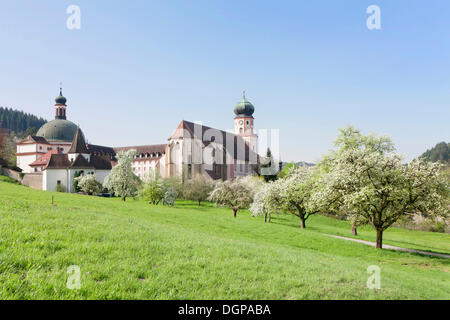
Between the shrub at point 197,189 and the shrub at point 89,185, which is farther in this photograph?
the shrub at point 89,185

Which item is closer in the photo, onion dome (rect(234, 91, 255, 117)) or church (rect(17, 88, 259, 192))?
church (rect(17, 88, 259, 192))

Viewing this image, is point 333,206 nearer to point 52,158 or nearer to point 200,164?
point 200,164

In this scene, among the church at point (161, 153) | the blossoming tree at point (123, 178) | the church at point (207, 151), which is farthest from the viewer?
the church at point (207, 151)

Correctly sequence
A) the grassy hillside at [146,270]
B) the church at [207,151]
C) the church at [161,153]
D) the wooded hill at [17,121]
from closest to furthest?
the grassy hillside at [146,270] → the church at [161,153] → the church at [207,151] → the wooded hill at [17,121]

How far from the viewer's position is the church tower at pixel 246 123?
362ft

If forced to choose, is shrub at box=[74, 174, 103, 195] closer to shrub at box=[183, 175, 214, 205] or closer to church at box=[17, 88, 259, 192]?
church at box=[17, 88, 259, 192]

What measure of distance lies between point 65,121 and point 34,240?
11519cm

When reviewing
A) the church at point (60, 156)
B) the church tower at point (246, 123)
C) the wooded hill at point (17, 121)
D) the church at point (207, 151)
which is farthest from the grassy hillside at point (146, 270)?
the wooded hill at point (17, 121)

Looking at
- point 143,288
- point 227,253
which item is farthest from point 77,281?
point 227,253

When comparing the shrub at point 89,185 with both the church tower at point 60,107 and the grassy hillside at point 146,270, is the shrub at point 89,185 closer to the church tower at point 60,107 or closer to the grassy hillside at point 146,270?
the grassy hillside at point 146,270

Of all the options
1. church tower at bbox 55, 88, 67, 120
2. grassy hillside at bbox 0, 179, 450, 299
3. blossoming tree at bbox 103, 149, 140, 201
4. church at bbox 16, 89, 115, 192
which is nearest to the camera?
grassy hillside at bbox 0, 179, 450, 299

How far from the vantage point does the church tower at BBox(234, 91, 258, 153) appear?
11031cm

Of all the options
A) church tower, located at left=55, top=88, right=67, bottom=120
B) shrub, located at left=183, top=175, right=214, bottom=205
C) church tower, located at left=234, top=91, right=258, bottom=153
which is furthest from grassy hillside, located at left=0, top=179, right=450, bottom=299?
church tower, located at left=55, top=88, right=67, bottom=120

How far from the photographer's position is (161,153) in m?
108
